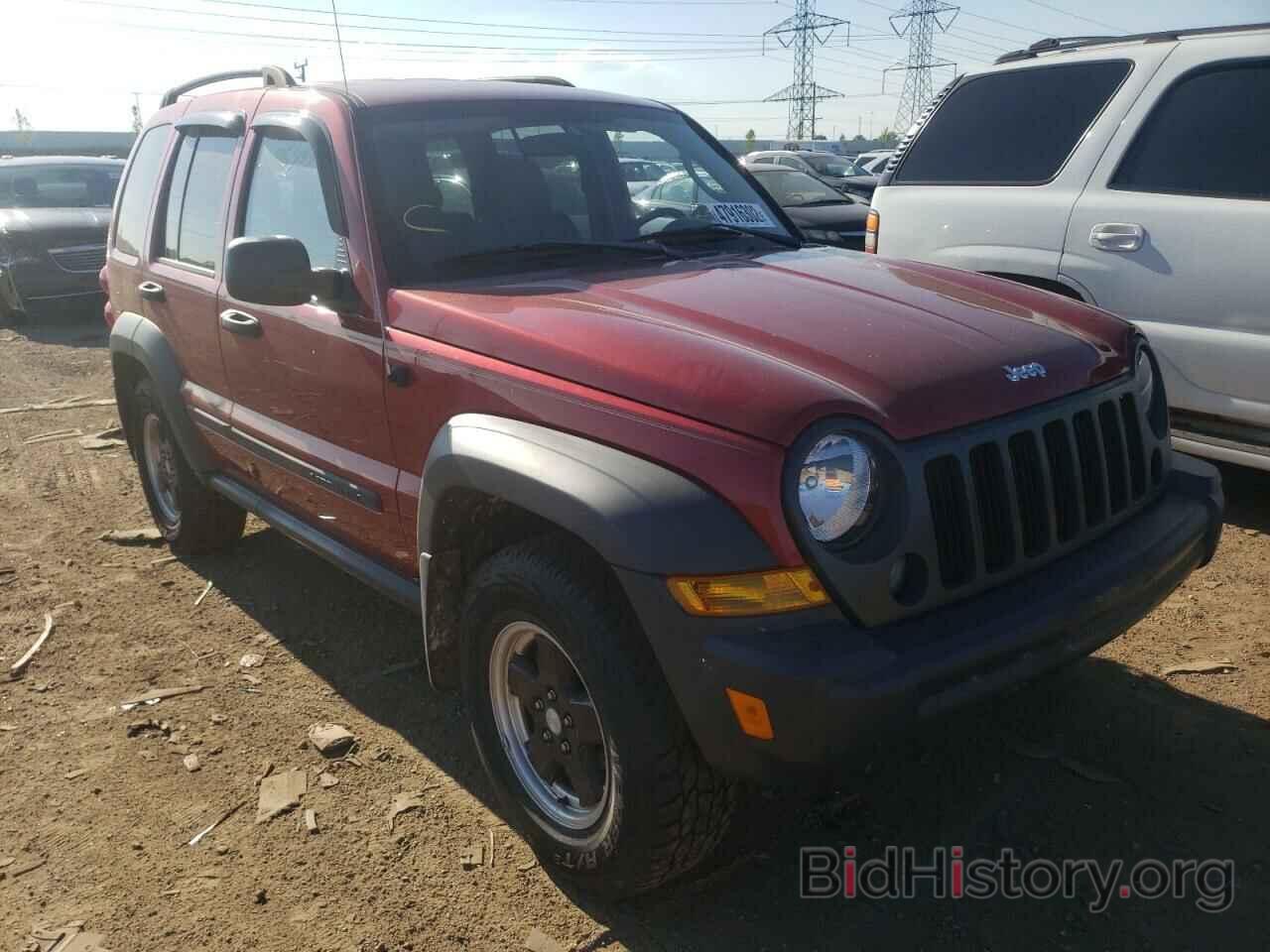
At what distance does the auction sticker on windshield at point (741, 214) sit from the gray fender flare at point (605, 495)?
151 cm

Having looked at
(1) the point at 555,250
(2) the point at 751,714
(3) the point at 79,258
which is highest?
(1) the point at 555,250

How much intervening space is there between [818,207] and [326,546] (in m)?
8.82

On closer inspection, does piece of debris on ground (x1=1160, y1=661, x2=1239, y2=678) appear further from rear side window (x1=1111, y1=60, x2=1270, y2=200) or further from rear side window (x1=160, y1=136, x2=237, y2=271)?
rear side window (x1=160, y1=136, x2=237, y2=271)

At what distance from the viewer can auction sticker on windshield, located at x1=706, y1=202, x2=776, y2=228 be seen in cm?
376

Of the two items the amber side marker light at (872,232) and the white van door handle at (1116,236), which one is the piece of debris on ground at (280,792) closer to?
the white van door handle at (1116,236)

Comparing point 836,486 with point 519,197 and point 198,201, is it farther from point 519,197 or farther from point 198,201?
point 198,201

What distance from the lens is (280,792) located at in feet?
10.5

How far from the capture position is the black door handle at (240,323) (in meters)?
3.61

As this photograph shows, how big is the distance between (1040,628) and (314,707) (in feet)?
8.06

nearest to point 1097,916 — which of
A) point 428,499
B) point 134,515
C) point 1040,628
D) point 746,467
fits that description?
point 1040,628

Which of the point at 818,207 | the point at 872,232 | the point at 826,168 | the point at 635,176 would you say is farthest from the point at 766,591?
the point at 826,168

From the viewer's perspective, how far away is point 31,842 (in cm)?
302

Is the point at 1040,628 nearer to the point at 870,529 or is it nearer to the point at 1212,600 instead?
the point at 870,529

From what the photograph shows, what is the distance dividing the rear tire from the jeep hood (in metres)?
2.27
